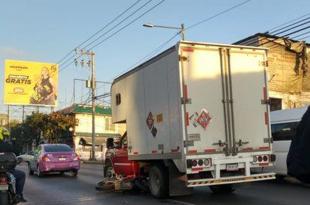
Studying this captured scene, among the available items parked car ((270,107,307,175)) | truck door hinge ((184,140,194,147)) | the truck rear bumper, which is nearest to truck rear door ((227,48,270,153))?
the truck rear bumper

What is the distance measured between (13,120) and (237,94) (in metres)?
103

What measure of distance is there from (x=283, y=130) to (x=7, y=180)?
854 centimetres

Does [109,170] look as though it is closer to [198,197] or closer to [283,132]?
[198,197]

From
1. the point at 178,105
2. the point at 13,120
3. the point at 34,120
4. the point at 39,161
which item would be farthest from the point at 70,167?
the point at 13,120

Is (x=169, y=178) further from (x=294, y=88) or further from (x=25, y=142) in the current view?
(x=25, y=142)

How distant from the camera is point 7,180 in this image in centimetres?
916

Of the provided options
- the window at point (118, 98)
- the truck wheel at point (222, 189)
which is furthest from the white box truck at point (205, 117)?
the window at point (118, 98)

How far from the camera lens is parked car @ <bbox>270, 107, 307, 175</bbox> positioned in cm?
1455

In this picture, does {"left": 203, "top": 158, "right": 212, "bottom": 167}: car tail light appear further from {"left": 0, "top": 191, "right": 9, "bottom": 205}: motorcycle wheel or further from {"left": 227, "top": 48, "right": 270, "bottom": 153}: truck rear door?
{"left": 0, "top": 191, "right": 9, "bottom": 205}: motorcycle wheel

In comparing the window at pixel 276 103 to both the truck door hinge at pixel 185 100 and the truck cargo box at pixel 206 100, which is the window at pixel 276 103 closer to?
the truck cargo box at pixel 206 100

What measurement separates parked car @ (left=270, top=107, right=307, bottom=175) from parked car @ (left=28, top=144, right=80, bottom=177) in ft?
33.2

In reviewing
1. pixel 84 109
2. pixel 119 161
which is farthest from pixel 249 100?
pixel 84 109

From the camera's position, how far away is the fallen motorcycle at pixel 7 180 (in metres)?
8.94

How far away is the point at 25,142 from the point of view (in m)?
72.4
